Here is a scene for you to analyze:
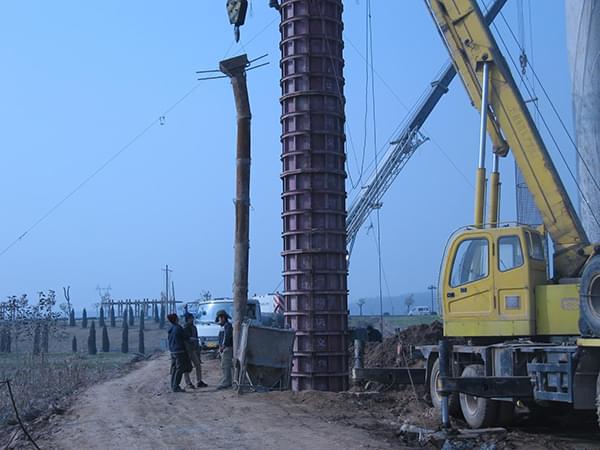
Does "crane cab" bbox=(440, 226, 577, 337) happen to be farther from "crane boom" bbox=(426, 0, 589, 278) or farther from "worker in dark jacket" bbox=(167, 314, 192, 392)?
"worker in dark jacket" bbox=(167, 314, 192, 392)

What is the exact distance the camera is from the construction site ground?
12.2 meters

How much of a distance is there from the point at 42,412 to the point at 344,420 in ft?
21.7

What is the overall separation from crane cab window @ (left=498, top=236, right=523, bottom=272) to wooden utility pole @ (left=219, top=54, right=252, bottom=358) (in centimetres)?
818

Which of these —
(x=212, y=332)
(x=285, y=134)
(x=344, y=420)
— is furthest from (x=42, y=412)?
(x=212, y=332)

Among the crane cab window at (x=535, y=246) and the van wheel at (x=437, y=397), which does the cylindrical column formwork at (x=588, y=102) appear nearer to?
the crane cab window at (x=535, y=246)

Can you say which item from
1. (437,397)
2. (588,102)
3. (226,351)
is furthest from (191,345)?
(588,102)

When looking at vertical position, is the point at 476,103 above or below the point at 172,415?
above

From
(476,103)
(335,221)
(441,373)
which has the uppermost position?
(476,103)

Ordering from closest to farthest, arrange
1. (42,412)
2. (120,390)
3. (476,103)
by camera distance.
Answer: (476,103) < (42,412) < (120,390)

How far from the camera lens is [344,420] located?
566 inches

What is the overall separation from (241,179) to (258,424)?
28.0 ft

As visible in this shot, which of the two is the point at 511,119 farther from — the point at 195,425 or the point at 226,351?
the point at 226,351

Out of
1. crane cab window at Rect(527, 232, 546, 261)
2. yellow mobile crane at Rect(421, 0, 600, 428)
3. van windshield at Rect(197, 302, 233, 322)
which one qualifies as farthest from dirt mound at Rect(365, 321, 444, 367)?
crane cab window at Rect(527, 232, 546, 261)

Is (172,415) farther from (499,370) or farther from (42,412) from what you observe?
(499,370)
